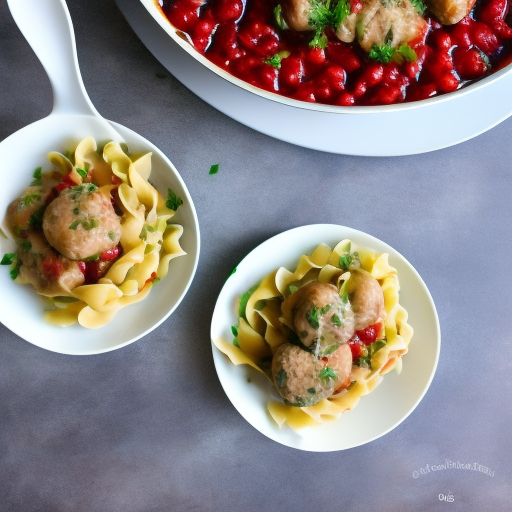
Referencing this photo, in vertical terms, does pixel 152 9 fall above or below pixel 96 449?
above

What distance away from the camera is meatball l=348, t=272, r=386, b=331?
347 centimetres

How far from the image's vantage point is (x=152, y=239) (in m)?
3.51

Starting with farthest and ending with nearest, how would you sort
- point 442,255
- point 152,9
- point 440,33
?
1. point 442,255
2. point 440,33
3. point 152,9

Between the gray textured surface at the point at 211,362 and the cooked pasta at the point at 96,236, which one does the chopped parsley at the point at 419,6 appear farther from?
the cooked pasta at the point at 96,236

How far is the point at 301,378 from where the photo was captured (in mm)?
3449

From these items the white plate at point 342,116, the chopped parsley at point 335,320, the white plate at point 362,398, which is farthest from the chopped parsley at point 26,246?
the chopped parsley at point 335,320

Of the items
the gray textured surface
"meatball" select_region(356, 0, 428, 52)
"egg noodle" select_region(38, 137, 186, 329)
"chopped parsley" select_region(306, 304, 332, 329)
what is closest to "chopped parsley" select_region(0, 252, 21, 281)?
"egg noodle" select_region(38, 137, 186, 329)

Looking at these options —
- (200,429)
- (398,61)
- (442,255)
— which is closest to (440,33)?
(398,61)

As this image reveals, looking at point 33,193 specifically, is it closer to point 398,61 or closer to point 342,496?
point 398,61

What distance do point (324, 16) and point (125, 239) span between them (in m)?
1.72

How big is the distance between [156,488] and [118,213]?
1.93 metres

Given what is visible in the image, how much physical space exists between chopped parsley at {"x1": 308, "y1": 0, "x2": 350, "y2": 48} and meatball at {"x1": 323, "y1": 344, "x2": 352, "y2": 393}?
1.80 meters

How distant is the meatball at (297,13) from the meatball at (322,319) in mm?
1494

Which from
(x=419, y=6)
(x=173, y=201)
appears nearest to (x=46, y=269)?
(x=173, y=201)
